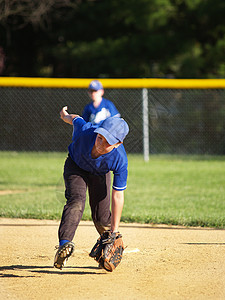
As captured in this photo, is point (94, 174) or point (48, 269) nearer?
point (94, 174)

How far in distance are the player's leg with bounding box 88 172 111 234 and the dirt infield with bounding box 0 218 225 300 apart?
17.3 inches

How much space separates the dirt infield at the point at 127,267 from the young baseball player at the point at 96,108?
2341 mm

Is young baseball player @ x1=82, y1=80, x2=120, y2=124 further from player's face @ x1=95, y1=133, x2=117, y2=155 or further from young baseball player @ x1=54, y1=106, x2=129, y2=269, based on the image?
player's face @ x1=95, y1=133, x2=117, y2=155

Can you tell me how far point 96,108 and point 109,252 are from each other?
4.38 meters

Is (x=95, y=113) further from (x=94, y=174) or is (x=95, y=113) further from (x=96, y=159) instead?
Result: (x=96, y=159)

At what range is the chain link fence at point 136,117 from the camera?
14570mm

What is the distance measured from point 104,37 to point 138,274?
17588 mm

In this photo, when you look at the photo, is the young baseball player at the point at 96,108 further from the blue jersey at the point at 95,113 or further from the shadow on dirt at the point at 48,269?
the shadow on dirt at the point at 48,269

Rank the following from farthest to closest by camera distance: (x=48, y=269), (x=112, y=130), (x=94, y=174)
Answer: (x=48, y=269) → (x=94, y=174) → (x=112, y=130)

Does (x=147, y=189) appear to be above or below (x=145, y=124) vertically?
below

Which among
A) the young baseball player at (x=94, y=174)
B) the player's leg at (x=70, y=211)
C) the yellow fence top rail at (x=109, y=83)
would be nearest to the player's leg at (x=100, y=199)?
the young baseball player at (x=94, y=174)

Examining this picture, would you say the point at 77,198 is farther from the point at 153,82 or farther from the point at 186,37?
the point at 186,37

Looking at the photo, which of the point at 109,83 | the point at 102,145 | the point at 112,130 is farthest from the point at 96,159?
the point at 109,83

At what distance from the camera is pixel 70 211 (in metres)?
4.19
